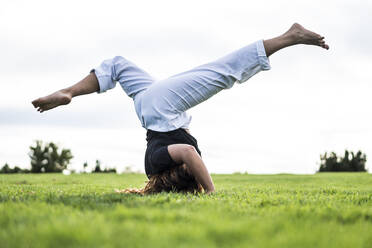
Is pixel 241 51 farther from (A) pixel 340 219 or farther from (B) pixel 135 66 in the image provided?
(A) pixel 340 219

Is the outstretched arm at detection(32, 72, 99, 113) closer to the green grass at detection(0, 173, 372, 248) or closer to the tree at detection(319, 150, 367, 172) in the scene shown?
the green grass at detection(0, 173, 372, 248)

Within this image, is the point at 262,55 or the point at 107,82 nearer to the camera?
the point at 262,55

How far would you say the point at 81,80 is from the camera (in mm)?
4137

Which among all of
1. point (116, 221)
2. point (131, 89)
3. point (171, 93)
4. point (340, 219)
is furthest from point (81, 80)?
point (340, 219)

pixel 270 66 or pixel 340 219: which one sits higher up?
pixel 270 66

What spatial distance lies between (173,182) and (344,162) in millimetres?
20338

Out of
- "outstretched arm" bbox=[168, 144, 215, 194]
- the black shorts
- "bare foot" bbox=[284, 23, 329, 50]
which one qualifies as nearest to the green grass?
"outstretched arm" bbox=[168, 144, 215, 194]

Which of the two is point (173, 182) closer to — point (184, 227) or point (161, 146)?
point (161, 146)

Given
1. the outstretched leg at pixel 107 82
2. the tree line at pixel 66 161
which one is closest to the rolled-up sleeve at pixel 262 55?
the outstretched leg at pixel 107 82

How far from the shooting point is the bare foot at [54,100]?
13.2 ft

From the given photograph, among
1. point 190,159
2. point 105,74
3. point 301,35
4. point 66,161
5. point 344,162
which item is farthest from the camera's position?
point 66,161

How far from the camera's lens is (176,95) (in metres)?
4.05

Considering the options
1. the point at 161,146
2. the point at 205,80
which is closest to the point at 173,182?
the point at 161,146

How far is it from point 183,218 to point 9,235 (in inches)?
36.6
